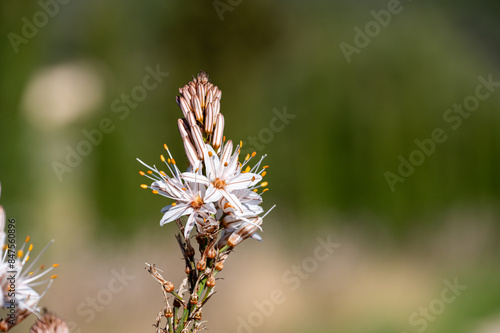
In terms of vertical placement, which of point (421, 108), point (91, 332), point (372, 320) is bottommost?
point (372, 320)

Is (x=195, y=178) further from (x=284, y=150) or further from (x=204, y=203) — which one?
(x=284, y=150)

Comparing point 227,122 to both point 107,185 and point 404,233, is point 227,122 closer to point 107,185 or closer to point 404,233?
point 107,185

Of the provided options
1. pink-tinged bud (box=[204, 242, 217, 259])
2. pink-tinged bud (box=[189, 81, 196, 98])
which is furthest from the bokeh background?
pink-tinged bud (box=[204, 242, 217, 259])

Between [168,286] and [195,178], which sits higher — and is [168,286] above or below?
below

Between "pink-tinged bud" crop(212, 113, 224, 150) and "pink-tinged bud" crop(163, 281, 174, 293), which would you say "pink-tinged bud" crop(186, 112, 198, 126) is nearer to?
"pink-tinged bud" crop(212, 113, 224, 150)

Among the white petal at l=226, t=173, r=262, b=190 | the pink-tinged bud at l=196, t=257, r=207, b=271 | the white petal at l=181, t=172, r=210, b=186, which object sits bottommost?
the pink-tinged bud at l=196, t=257, r=207, b=271

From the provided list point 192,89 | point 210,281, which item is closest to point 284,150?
point 192,89

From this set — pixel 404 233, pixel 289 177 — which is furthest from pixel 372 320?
pixel 289 177
